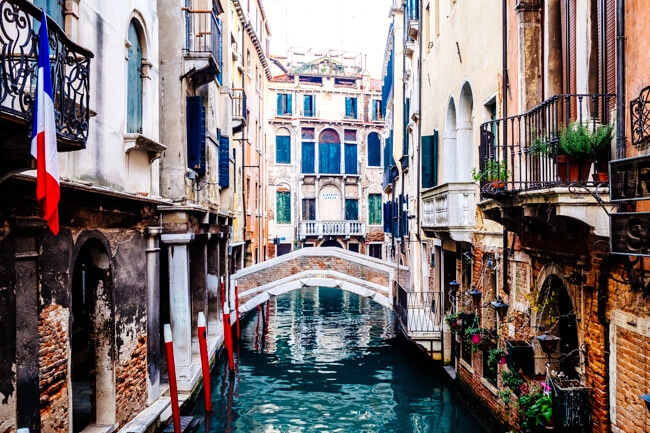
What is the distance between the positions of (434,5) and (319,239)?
19649 millimetres

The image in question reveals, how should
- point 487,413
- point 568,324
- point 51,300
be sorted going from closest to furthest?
point 51,300, point 568,324, point 487,413

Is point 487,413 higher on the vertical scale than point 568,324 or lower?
lower

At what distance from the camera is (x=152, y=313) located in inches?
332

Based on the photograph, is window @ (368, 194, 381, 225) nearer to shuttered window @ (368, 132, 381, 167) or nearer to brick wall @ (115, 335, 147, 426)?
shuttered window @ (368, 132, 381, 167)

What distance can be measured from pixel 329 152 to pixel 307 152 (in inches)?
43.9

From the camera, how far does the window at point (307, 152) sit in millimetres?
31500

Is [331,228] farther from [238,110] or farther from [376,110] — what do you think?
[238,110]

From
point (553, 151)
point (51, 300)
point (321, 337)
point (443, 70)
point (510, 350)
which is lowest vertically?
point (321, 337)

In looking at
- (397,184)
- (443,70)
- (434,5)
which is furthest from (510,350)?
(397,184)

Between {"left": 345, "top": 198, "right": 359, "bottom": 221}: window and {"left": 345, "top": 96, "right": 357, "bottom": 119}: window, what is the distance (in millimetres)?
4209

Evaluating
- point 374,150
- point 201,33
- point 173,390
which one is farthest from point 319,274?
point 374,150

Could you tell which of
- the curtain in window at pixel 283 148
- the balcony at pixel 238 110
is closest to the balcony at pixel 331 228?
the curtain in window at pixel 283 148

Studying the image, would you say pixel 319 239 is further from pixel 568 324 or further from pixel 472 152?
pixel 568 324

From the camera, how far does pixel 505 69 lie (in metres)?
7.46
